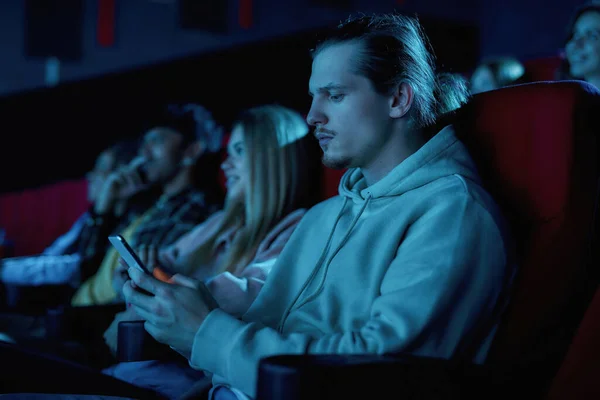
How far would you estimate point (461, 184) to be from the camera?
0.92 metres

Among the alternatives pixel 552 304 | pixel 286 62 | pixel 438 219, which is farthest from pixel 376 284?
pixel 286 62

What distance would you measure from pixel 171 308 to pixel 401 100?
47 centimetres

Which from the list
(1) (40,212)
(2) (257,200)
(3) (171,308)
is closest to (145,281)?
(3) (171,308)

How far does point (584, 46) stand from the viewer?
1.90 metres

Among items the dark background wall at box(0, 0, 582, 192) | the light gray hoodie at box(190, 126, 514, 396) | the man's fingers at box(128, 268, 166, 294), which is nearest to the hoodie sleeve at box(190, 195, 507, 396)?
the light gray hoodie at box(190, 126, 514, 396)

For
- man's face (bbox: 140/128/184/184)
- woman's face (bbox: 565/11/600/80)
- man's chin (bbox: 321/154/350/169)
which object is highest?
woman's face (bbox: 565/11/600/80)

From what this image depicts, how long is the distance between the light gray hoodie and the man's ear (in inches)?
3.1

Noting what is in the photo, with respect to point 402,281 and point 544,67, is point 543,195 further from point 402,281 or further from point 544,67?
point 544,67

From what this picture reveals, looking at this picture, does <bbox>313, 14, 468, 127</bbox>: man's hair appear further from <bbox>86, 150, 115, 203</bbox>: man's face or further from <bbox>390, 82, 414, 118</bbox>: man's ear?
<bbox>86, 150, 115, 203</bbox>: man's face

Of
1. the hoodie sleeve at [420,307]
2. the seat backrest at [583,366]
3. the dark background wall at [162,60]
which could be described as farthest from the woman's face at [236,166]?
the dark background wall at [162,60]

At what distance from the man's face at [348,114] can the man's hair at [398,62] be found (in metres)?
0.02

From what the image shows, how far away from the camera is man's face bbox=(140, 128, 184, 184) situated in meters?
2.42

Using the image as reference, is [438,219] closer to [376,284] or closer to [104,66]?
[376,284]

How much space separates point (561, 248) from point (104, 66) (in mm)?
5532
